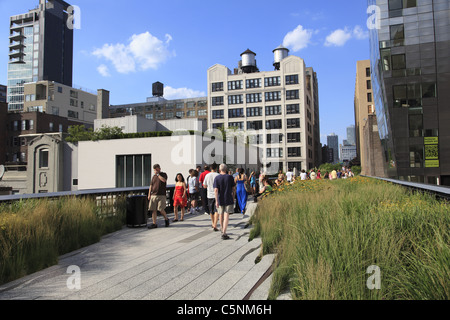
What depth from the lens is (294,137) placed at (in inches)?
3098

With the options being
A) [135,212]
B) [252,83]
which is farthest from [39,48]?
[135,212]

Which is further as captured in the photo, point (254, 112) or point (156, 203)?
point (254, 112)

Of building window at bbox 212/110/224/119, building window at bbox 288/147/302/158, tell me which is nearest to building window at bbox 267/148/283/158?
building window at bbox 288/147/302/158

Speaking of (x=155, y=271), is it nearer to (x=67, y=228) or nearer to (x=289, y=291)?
(x=289, y=291)

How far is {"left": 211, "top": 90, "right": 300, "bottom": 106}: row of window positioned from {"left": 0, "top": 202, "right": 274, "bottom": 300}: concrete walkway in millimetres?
74815

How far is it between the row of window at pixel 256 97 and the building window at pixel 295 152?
12924 mm

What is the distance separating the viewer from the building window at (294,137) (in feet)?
258

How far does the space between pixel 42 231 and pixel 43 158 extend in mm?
41042

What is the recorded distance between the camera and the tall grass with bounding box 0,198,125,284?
5.37 m

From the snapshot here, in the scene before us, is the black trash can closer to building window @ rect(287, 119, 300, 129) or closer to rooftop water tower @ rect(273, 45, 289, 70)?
building window @ rect(287, 119, 300, 129)

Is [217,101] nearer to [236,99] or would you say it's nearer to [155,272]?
[236,99]

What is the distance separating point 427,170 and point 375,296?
108 ft
